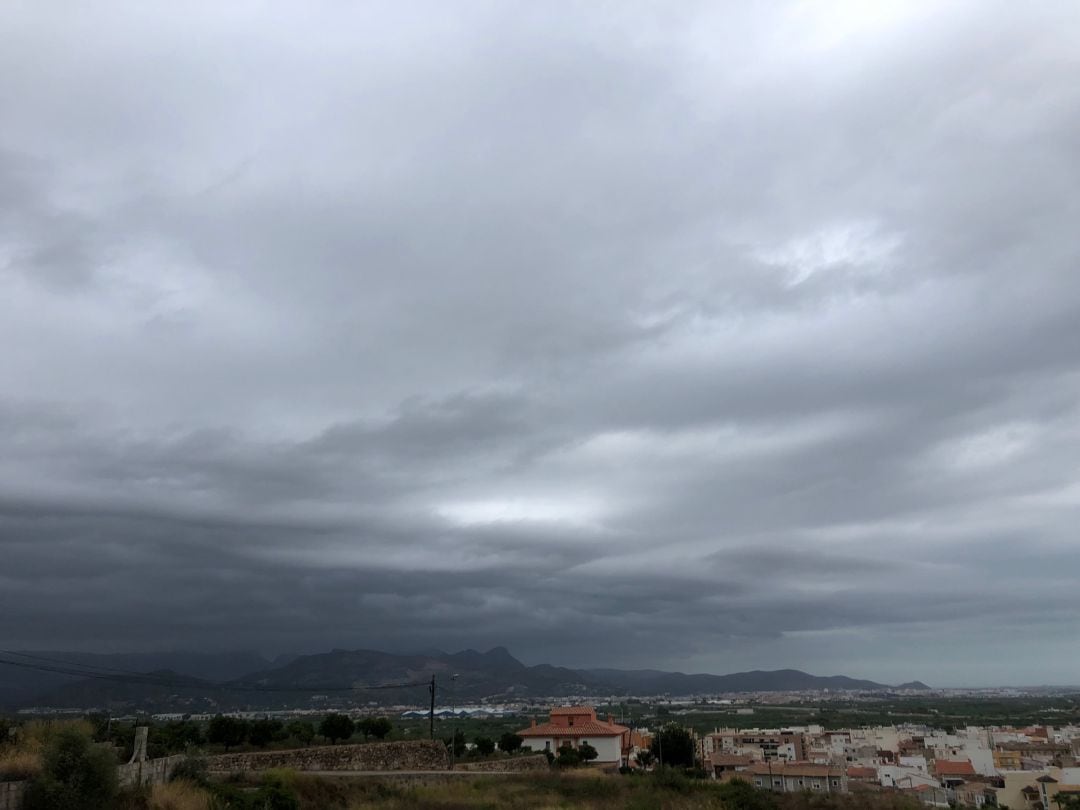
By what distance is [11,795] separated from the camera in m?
15.9

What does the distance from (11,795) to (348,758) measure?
22101 mm

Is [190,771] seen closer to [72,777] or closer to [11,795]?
[72,777]

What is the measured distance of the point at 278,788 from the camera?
2366 centimetres

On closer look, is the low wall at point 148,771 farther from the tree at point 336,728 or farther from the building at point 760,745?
the building at point 760,745

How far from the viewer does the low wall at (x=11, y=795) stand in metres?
15.7

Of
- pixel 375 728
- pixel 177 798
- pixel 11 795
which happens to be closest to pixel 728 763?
pixel 375 728

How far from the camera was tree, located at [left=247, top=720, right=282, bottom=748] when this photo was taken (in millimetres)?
38781

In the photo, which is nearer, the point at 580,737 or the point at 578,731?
the point at 580,737

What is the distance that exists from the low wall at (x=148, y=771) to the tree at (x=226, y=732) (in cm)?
1643

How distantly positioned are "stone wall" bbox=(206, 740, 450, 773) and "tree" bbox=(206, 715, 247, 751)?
13.9ft

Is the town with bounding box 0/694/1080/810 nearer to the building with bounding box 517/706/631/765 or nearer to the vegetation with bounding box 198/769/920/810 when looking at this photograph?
the building with bounding box 517/706/631/765

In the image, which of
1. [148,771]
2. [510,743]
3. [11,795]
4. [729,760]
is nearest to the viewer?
[11,795]

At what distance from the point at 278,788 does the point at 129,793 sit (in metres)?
5.50

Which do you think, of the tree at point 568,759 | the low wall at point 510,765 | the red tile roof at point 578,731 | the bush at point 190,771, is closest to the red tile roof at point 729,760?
the red tile roof at point 578,731
